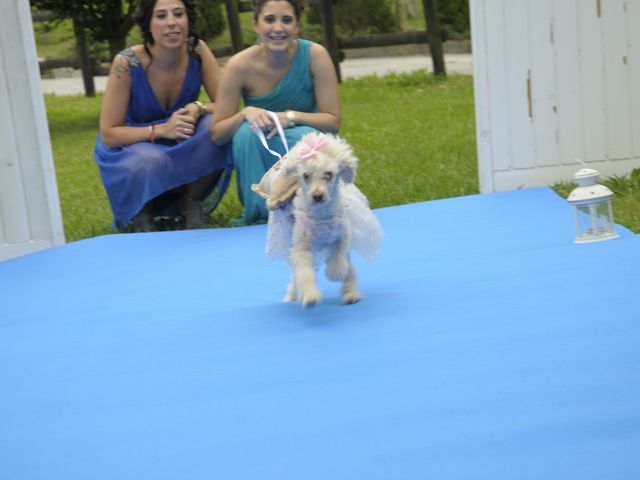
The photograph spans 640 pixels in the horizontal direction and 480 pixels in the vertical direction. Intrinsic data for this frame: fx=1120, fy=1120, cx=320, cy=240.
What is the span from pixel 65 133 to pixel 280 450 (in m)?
9.96

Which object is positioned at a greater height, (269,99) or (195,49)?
(195,49)

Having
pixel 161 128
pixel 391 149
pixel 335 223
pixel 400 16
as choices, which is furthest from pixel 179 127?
pixel 400 16

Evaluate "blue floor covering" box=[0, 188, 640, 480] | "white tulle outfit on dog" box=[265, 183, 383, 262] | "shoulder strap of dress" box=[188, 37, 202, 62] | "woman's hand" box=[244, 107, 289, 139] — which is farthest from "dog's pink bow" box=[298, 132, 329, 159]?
"shoulder strap of dress" box=[188, 37, 202, 62]

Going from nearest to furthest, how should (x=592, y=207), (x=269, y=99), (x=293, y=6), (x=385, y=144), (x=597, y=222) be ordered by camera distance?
(x=592, y=207) < (x=597, y=222) < (x=293, y=6) < (x=269, y=99) < (x=385, y=144)

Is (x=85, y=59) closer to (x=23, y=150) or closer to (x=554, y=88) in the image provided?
(x=23, y=150)

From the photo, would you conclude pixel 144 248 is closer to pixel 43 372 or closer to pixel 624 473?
pixel 43 372

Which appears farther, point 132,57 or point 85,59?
point 85,59

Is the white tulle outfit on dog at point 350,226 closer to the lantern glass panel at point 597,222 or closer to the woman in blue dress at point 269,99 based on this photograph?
the lantern glass panel at point 597,222

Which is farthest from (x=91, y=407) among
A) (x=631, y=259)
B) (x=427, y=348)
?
(x=631, y=259)

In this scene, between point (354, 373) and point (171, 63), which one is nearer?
point (354, 373)

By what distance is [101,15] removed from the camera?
1263 centimetres

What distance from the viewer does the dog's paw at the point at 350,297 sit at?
4.21 metres

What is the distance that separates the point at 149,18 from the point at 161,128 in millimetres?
628

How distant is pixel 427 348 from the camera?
3551mm
